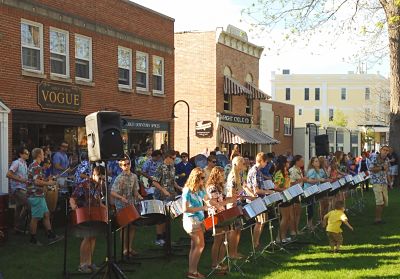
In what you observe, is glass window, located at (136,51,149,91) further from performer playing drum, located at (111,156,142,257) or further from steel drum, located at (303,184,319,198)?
performer playing drum, located at (111,156,142,257)

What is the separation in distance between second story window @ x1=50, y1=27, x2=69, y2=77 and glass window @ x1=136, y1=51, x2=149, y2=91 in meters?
3.93

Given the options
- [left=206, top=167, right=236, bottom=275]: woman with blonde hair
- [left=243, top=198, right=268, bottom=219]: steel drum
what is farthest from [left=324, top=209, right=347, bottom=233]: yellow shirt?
[left=206, top=167, right=236, bottom=275]: woman with blonde hair

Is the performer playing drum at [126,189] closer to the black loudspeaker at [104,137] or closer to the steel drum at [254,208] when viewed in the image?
the black loudspeaker at [104,137]

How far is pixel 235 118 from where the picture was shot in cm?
2970

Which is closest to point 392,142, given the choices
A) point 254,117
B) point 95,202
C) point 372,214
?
point 372,214

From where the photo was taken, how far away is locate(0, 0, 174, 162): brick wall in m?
14.5

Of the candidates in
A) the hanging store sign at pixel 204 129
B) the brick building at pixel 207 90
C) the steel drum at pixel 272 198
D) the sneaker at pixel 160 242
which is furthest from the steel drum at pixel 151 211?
the hanging store sign at pixel 204 129

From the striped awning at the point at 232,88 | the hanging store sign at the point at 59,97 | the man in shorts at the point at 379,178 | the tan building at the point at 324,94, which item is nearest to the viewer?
the man in shorts at the point at 379,178

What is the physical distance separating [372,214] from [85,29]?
9679 millimetres

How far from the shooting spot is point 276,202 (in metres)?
9.22

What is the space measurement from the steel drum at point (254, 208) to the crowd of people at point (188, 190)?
1.21 ft

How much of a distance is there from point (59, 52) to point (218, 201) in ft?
32.1

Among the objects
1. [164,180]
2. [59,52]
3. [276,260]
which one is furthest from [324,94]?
[276,260]

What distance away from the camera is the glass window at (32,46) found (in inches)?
596
